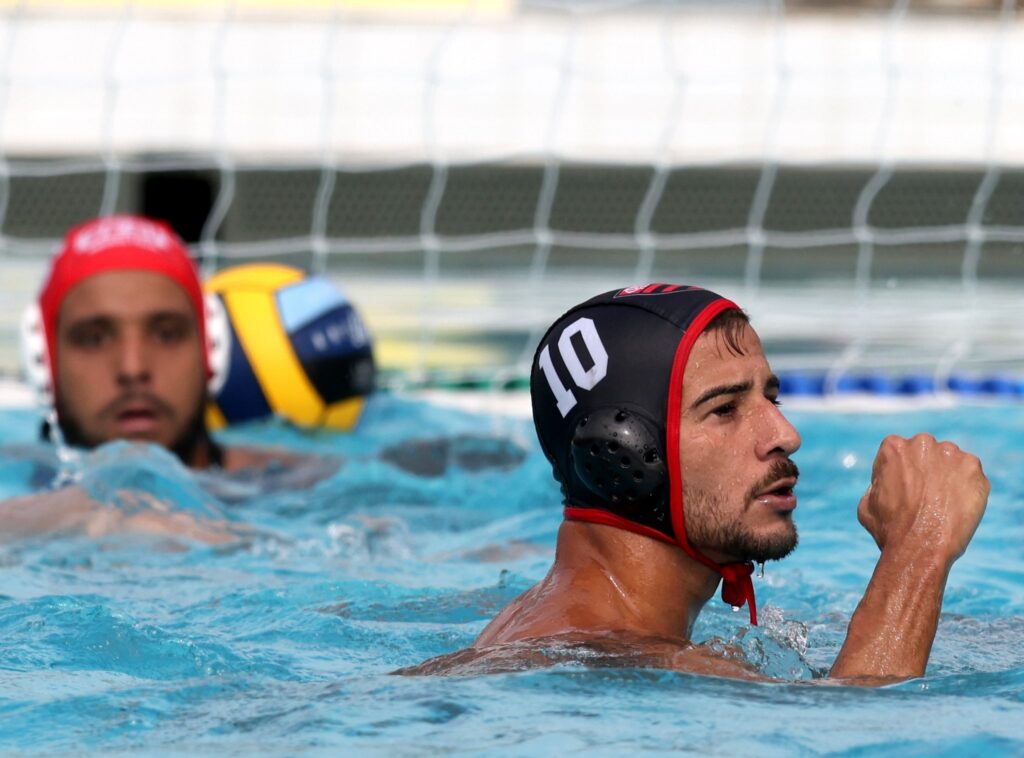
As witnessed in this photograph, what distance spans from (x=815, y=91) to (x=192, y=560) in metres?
6.98

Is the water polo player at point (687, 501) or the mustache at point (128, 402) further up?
the mustache at point (128, 402)

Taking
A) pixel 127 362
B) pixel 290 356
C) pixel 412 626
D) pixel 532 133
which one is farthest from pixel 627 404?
pixel 532 133

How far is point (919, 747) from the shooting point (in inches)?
80.8

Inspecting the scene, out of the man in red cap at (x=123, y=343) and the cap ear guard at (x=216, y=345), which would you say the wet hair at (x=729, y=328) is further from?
the cap ear guard at (x=216, y=345)

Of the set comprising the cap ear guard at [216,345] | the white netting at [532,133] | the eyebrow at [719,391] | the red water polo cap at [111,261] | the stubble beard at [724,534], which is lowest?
the stubble beard at [724,534]

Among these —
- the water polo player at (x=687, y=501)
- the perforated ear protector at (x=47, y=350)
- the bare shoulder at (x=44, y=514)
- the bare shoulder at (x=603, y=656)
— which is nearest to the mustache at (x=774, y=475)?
the water polo player at (x=687, y=501)

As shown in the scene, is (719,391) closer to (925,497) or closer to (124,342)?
(925,497)

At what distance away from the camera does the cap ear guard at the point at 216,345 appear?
5.00 meters

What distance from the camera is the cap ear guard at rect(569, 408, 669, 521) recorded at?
233 cm

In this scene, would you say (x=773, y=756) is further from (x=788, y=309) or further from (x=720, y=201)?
(x=720, y=201)

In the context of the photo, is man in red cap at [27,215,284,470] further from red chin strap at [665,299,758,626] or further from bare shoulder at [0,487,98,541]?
red chin strap at [665,299,758,626]

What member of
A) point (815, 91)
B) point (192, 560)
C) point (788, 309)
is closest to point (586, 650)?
point (192, 560)

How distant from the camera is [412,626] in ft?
9.93

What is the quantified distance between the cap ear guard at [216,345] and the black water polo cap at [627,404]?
2.65 metres
